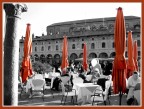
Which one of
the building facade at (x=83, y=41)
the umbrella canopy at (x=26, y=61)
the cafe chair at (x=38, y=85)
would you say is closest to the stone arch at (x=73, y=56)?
the building facade at (x=83, y=41)

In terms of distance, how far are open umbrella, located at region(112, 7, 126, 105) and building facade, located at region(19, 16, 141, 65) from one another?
32.4m

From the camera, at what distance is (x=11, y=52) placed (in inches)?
185

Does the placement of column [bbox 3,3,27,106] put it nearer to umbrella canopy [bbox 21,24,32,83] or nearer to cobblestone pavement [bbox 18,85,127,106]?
cobblestone pavement [bbox 18,85,127,106]

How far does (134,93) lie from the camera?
213 inches

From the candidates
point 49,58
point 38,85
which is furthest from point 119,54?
point 49,58

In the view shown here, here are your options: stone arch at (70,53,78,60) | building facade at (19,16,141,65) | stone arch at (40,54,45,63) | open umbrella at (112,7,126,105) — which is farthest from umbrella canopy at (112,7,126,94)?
stone arch at (40,54,45,63)

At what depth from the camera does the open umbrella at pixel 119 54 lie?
619 cm

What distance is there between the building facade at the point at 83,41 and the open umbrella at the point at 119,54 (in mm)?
32393

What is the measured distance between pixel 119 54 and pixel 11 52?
9.21 ft

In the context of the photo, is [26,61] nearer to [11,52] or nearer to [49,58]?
[11,52]

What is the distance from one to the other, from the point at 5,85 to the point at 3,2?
159 cm

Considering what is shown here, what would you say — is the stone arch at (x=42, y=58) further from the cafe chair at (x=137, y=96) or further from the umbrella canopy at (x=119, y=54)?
the cafe chair at (x=137, y=96)

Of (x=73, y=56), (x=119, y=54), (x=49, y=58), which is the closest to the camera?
(x=119, y=54)

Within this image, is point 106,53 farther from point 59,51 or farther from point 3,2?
point 3,2
